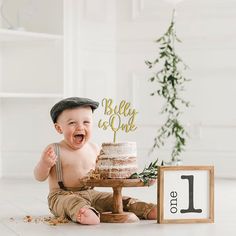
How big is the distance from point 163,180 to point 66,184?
44 centimetres

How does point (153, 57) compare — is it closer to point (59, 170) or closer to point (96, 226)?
point (59, 170)

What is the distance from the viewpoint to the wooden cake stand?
2.47 m

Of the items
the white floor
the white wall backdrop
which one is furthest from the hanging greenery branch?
the white floor

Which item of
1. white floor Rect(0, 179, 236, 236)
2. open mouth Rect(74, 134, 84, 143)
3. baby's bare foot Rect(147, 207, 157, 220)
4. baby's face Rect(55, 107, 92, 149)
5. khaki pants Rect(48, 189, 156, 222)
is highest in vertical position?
baby's face Rect(55, 107, 92, 149)

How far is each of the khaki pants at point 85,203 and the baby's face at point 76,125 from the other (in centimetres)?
19

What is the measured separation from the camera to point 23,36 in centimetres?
430

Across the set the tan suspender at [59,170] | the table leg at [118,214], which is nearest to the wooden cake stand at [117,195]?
the table leg at [118,214]

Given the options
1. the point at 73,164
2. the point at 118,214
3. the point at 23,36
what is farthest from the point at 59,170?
the point at 23,36

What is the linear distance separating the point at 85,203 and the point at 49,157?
0.77 feet

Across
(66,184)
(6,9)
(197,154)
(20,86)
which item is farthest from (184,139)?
(66,184)

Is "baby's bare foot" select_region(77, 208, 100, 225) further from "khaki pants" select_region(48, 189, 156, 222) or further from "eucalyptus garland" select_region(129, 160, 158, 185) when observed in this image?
"eucalyptus garland" select_region(129, 160, 158, 185)

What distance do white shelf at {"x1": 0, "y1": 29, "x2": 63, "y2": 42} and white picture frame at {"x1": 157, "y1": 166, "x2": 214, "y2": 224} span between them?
2075mm

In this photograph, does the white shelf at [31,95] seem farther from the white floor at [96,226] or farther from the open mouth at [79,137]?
the open mouth at [79,137]

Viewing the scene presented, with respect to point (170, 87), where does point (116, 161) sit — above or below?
below
